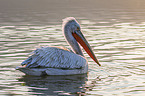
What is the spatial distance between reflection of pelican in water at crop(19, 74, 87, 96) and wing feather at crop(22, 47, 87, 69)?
311mm

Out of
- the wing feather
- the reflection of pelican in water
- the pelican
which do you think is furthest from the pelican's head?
the reflection of pelican in water

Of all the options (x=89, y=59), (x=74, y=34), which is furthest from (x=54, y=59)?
(x=89, y=59)

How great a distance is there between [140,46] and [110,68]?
3171 millimetres

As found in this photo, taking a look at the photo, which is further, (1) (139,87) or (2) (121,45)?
(2) (121,45)

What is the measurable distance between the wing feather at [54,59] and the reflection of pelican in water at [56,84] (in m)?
0.31

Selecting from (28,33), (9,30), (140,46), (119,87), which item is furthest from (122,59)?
(9,30)

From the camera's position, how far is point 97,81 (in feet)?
28.5

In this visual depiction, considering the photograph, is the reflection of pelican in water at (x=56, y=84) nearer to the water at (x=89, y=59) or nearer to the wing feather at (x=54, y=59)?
the water at (x=89, y=59)

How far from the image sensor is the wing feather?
8859 millimetres

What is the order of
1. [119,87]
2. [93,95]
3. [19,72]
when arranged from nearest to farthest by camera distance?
[93,95], [119,87], [19,72]

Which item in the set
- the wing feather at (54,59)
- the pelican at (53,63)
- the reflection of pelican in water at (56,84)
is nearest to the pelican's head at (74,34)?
the pelican at (53,63)

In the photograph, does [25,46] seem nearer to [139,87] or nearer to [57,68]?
[57,68]

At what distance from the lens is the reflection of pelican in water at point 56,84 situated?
25.7 feet

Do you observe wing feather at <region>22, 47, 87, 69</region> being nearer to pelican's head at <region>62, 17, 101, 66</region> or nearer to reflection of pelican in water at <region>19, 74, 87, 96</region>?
reflection of pelican in water at <region>19, 74, 87, 96</region>
